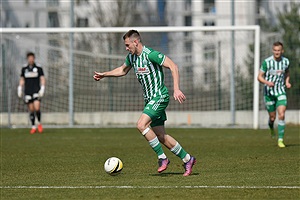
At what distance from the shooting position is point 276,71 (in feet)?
56.7

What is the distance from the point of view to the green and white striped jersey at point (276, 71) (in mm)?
17172

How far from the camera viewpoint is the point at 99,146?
17.9 m

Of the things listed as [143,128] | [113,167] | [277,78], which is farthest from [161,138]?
[277,78]

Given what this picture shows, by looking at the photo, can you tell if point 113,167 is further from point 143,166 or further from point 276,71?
point 276,71

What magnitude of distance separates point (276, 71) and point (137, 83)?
10060mm

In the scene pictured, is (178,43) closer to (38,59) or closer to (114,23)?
(38,59)

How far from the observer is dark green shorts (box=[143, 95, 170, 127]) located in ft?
36.9

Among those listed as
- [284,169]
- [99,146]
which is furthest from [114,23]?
[284,169]

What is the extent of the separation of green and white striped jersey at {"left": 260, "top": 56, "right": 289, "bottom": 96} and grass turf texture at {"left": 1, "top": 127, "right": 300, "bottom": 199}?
120cm

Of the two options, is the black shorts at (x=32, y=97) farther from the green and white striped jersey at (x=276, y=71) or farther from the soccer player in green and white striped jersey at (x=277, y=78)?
the green and white striped jersey at (x=276, y=71)

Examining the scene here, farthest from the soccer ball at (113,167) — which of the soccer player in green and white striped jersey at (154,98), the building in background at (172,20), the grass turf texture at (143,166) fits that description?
the building in background at (172,20)

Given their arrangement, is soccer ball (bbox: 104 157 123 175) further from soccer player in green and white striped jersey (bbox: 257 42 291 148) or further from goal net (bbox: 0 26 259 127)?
goal net (bbox: 0 26 259 127)

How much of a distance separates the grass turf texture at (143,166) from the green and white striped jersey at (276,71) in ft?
3.94

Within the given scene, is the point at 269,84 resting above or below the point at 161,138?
above
